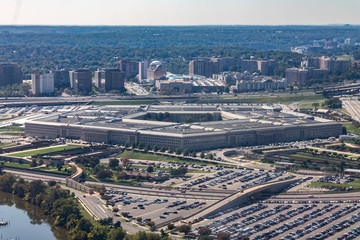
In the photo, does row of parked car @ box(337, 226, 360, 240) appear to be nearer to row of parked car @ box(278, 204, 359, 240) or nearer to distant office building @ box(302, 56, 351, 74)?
row of parked car @ box(278, 204, 359, 240)

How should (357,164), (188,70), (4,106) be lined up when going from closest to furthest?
1. (357,164)
2. (4,106)
3. (188,70)

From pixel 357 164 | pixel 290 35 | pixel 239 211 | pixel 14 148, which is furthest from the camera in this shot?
pixel 290 35

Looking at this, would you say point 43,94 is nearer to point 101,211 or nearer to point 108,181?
point 108,181

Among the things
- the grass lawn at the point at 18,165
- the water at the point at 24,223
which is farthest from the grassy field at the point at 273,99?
the water at the point at 24,223

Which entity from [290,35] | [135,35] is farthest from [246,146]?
[290,35]

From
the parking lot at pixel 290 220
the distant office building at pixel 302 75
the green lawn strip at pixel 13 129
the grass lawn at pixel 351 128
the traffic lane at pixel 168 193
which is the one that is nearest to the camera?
the parking lot at pixel 290 220

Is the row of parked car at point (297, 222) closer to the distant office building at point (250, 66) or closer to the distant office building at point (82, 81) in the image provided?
the distant office building at point (82, 81)

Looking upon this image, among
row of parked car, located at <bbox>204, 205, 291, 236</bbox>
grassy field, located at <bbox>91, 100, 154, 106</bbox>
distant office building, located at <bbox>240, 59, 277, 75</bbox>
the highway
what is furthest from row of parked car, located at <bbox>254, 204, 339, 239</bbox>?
distant office building, located at <bbox>240, 59, 277, 75</bbox>
